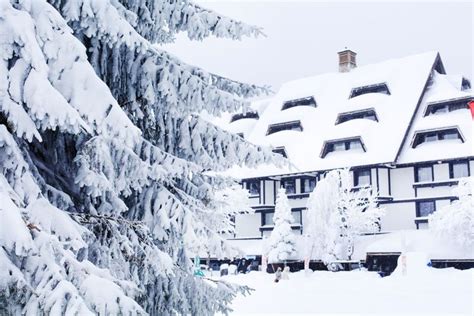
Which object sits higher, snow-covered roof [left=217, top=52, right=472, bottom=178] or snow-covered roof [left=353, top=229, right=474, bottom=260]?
snow-covered roof [left=217, top=52, right=472, bottom=178]

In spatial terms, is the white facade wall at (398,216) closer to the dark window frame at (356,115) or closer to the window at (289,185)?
the dark window frame at (356,115)

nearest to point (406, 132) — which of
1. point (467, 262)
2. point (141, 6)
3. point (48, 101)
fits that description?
point (467, 262)

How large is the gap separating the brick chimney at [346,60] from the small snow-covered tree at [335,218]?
12.0 meters

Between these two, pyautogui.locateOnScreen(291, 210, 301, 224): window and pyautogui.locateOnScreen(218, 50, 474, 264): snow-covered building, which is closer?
pyautogui.locateOnScreen(218, 50, 474, 264): snow-covered building

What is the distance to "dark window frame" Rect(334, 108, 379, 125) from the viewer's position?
121 feet

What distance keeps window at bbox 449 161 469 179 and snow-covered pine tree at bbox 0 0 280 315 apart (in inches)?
1105

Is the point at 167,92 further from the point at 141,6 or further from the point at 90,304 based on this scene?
the point at 90,304

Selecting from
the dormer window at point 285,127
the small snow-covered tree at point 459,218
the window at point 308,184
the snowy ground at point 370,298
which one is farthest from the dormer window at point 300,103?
the snowy ground at point 370,298

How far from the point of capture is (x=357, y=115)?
124 feet

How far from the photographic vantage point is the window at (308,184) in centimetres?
3866

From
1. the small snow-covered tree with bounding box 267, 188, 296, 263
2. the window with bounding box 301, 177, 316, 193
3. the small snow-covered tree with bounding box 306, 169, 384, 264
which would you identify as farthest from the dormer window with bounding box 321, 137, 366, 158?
the small snow-covered tree with bounding box 267, 188, 296, 263

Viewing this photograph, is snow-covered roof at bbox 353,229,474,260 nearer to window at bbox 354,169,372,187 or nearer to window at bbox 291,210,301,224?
window at bbox 354,169,372,187

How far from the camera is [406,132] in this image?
34719mm

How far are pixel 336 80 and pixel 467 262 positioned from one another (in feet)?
58.0
